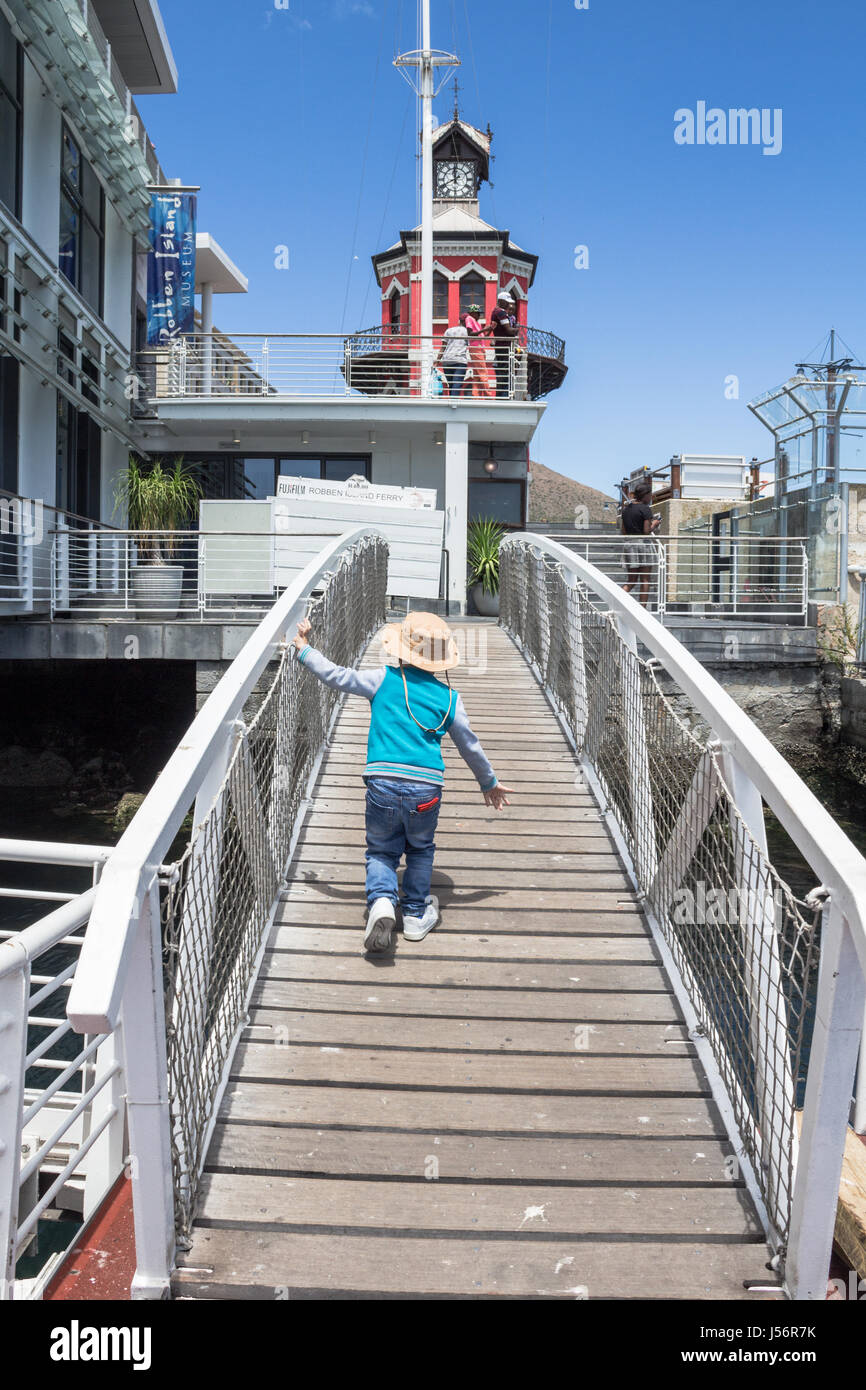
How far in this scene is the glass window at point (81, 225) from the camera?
1519 cm

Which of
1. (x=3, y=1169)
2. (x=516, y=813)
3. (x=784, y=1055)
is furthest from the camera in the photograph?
(x=516, y=813)

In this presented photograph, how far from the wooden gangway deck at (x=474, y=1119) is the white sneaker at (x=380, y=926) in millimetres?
126

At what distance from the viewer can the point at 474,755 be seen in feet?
14.4

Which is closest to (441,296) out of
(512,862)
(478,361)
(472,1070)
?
(478,361)

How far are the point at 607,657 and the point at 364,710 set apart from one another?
7.46 feet

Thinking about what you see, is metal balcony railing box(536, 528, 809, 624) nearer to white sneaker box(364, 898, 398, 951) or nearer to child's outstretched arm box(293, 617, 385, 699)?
child's outstretched arm box(293, 617, 385, 699)

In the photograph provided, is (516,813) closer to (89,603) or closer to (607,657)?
(607,657)

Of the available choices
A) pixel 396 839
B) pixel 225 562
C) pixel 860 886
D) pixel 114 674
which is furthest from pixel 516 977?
pixel 114 674

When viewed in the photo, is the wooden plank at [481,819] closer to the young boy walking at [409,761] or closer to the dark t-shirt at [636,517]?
the young boy walking at [409,761]

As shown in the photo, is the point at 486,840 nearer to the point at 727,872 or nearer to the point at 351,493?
the point at 727,872

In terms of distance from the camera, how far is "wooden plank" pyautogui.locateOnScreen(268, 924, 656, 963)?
4.14m

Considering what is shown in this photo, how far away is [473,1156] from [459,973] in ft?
3.25

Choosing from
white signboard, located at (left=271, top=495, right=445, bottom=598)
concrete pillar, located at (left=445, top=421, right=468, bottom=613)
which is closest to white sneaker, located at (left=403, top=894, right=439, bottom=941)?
white signboard, located at (left=271, top=495, right=445, bottom=598)

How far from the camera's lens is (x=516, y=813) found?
222 inches
